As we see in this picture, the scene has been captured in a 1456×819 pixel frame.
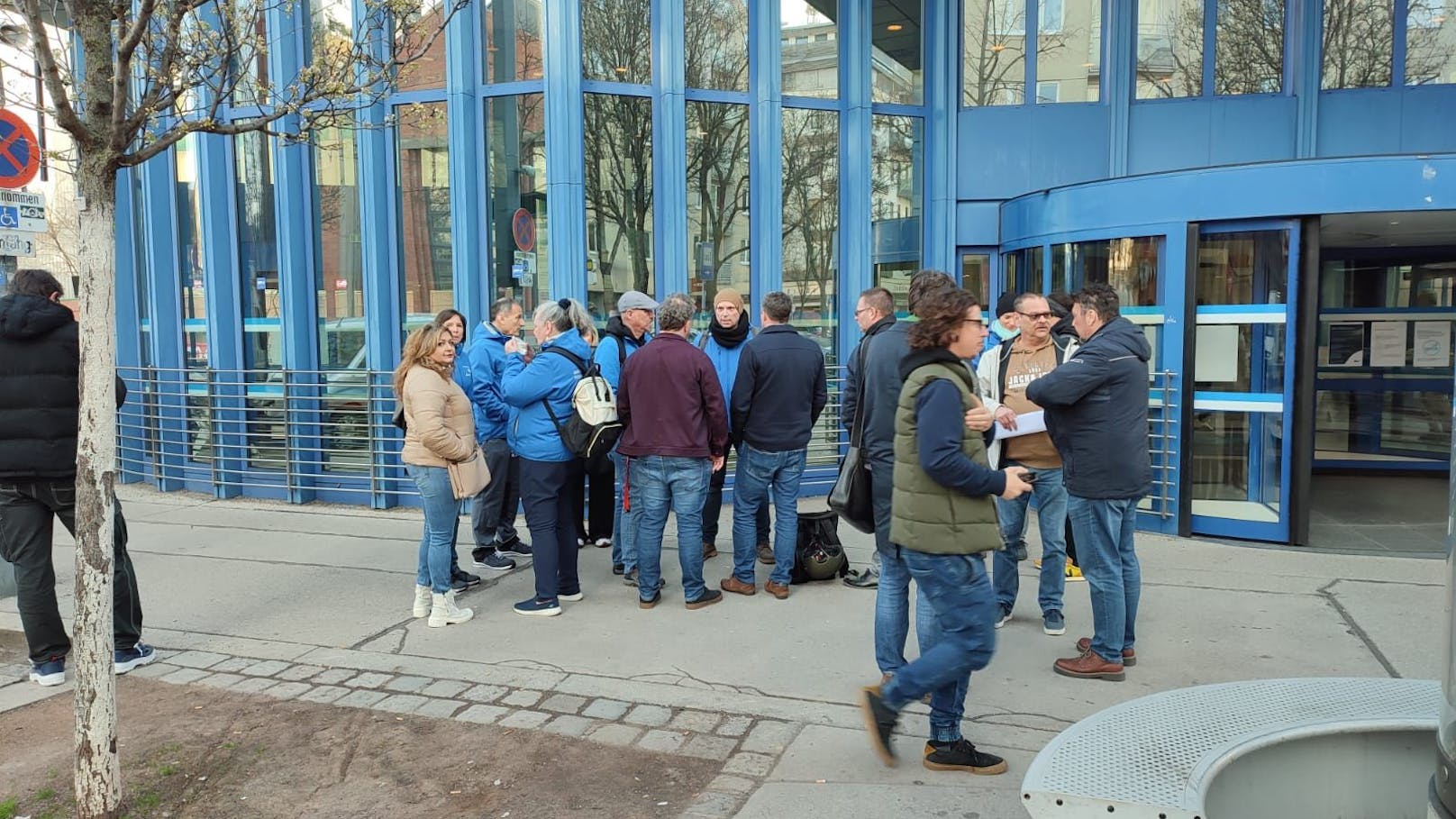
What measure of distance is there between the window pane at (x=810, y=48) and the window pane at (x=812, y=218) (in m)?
0.23

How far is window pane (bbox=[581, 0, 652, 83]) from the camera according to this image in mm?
8953

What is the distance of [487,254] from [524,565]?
3010mm

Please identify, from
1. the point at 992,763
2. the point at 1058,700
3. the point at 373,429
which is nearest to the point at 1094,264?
the point at 1058,700

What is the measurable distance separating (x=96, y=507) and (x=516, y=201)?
573 cm

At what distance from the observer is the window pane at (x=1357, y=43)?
10.4 m

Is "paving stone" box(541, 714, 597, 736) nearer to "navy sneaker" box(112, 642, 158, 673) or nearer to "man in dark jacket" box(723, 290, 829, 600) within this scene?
"man in dark jacket" box(723, 290, 829, 600)

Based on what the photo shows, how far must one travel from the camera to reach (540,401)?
6.07 meters

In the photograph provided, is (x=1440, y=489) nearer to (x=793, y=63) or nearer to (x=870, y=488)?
(x=793, y=63)

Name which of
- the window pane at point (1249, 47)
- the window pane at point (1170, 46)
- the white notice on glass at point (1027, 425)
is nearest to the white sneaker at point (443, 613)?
the white notice on glass at point (1027, 425)

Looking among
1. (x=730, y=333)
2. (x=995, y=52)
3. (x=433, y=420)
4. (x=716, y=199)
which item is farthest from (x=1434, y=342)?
(x=433, y=420)

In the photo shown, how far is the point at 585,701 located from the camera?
475 cm

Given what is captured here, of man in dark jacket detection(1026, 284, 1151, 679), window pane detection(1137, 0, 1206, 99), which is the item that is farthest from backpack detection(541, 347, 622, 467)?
window pane detection(1137, 0, 1206, 99)

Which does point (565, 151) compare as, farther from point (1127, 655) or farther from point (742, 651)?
point (1127, 655)

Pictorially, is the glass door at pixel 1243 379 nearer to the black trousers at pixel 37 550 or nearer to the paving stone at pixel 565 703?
the paving stone at pixel 565 703
